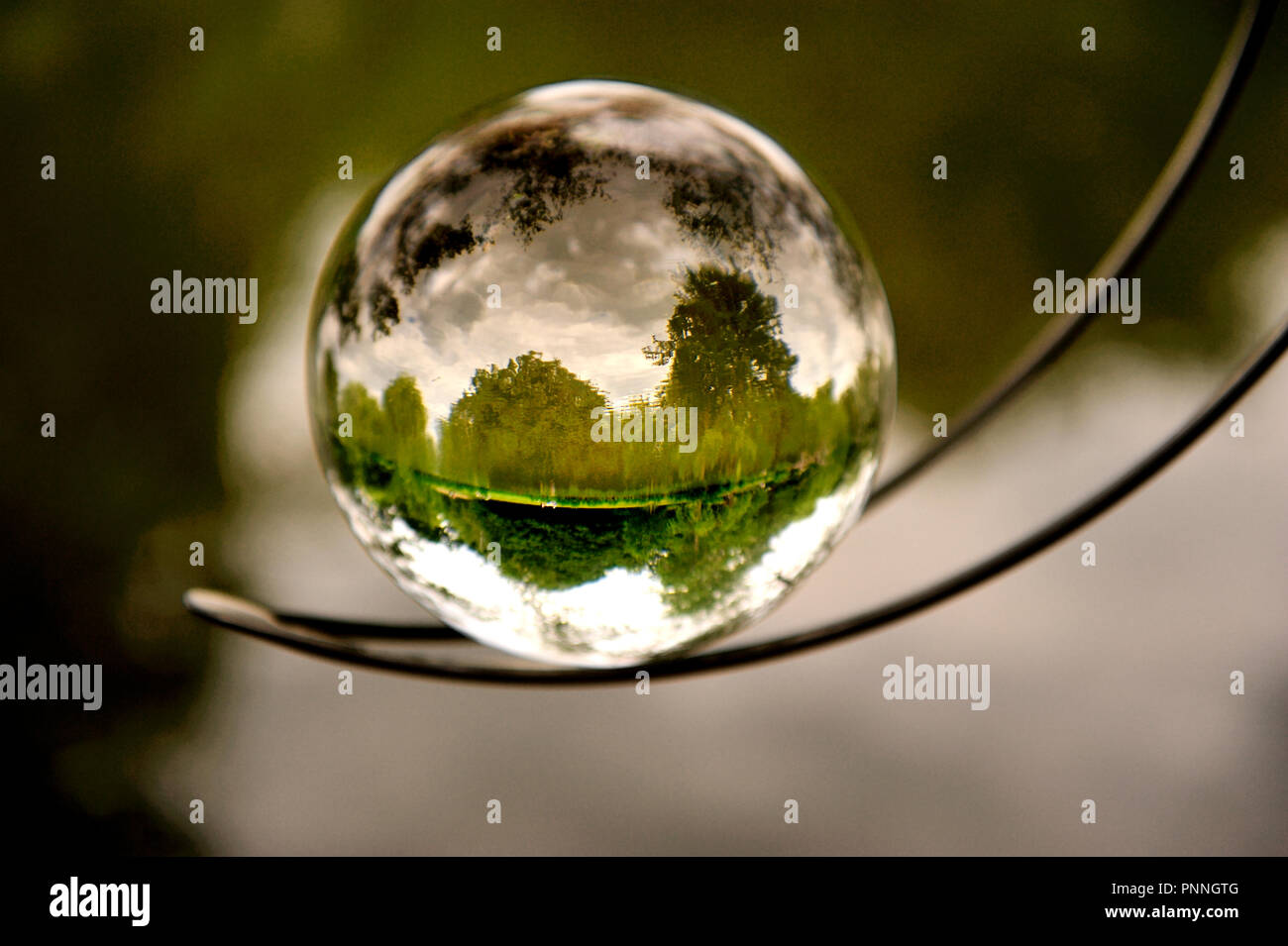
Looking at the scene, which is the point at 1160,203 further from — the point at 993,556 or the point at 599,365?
the point at 599,365

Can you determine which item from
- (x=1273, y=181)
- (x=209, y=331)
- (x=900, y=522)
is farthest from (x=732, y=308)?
(x=1273, y=181)

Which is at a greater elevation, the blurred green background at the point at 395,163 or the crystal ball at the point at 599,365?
the blurred green background at the point at 395,163

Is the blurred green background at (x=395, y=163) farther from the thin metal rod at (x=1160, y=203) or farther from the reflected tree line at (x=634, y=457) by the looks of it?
the reflected tree line at (x=634, y=457)

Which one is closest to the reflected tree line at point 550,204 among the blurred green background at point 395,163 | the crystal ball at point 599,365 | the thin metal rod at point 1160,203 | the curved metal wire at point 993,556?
the crystal ball at point 599,365

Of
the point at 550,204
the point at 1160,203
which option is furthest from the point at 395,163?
the point at 550,204

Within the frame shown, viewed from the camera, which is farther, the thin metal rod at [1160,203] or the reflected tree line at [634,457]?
the thin metal rod at [1160,203]

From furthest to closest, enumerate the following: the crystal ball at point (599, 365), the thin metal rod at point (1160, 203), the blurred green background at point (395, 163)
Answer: the blurred green background at point (395, 163), the thin metal rod at point (1160, 203), the crystal ball at point (599, 365)
